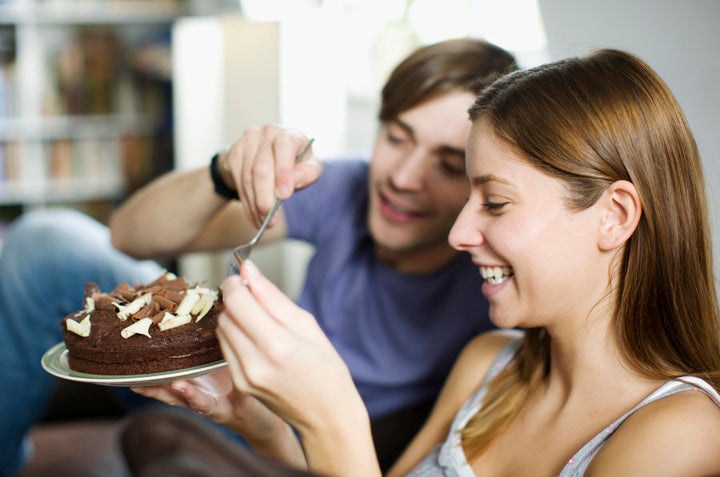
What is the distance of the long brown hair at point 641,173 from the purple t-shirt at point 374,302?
629 mm

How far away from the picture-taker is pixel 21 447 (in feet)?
6.59

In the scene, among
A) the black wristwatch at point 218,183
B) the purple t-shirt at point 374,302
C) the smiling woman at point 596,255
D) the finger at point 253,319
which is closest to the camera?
the finger at point 253,319

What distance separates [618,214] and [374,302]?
0.83m

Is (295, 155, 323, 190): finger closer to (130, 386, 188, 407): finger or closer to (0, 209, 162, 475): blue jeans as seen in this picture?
(130, 386, 188, 407): finger

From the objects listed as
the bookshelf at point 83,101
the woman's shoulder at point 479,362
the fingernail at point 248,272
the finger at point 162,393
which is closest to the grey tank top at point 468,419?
the woman's shoulder at point 479,362

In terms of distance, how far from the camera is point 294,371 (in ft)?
2.85

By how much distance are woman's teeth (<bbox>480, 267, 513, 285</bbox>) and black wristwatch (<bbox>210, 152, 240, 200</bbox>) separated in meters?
0.63

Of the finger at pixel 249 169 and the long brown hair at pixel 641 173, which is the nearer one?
the long brown hair at pixel 641 173

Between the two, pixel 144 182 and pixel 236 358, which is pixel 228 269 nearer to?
pixel 236 358

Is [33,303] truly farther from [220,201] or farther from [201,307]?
[201,307]

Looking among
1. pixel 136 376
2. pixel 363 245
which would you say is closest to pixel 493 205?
pixel 136 376

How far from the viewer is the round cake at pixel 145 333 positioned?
3.68ft

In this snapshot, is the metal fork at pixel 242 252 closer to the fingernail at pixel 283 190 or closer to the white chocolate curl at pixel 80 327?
the fingernail at pixel 283 190

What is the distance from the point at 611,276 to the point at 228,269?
59cm
